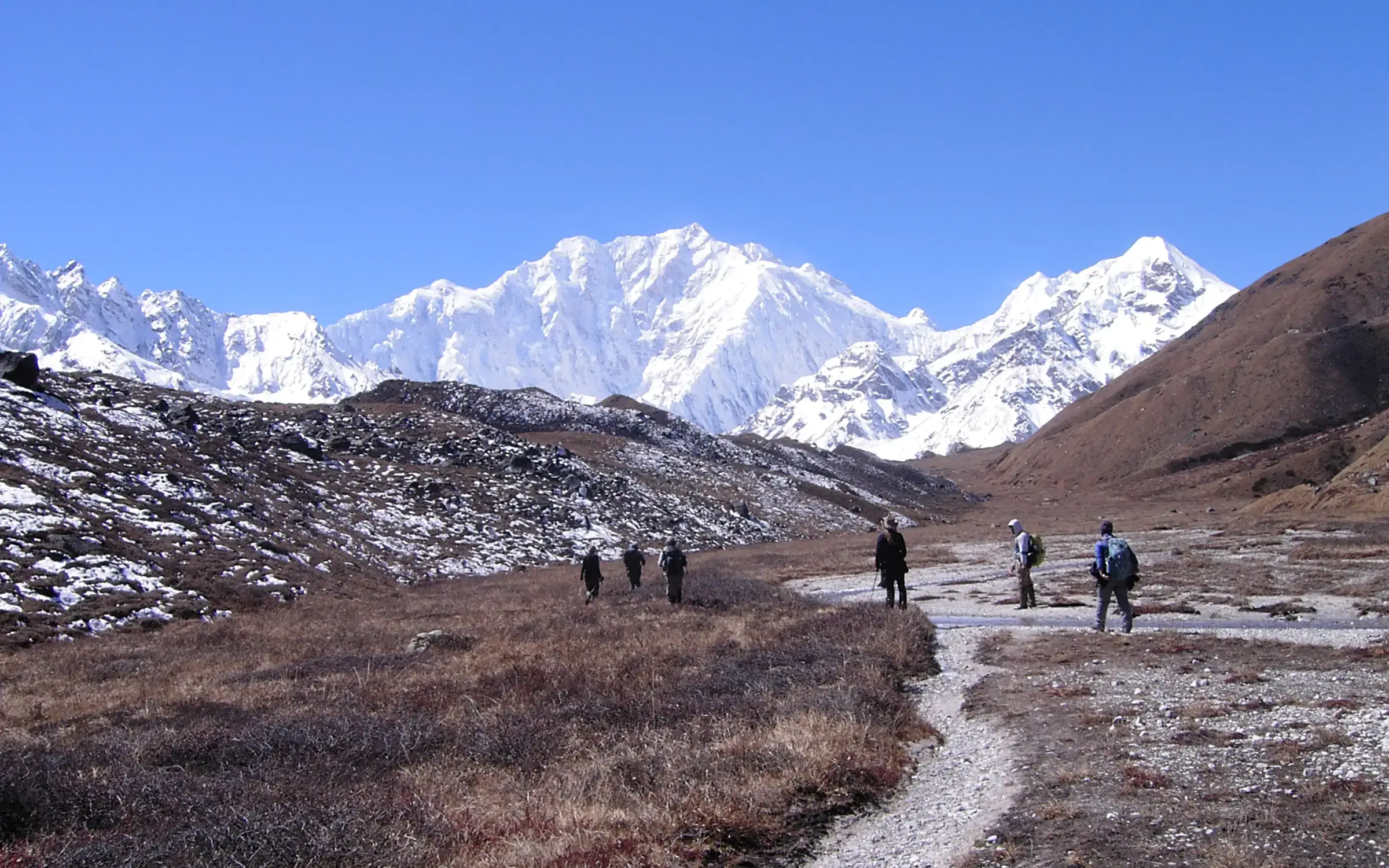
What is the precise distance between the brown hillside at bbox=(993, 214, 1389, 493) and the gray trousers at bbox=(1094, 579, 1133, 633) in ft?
302

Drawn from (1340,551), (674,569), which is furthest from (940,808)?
(1340,551)

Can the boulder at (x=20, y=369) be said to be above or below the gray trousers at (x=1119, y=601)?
above

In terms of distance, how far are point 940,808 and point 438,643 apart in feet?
44.1

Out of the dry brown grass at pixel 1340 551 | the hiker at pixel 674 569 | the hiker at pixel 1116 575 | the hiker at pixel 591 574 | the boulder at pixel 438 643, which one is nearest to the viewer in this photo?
the hiker at pixel 1116 575

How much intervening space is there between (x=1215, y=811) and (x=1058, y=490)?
154 metres

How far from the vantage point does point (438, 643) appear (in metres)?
Result: 19.4

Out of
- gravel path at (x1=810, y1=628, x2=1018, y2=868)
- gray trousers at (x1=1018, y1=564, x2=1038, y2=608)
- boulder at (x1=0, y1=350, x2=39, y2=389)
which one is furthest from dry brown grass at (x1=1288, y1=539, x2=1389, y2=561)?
boulder at (x1=0, y1=350, x2=39, y2=389)

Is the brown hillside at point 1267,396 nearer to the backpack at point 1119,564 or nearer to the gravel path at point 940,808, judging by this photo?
the backpack at point 1119,564

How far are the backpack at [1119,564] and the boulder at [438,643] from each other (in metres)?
13.3

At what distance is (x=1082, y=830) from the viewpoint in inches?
292

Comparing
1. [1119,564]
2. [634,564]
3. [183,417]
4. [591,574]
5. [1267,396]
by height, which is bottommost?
[591,574]

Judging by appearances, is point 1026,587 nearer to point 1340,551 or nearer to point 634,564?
point 634,564

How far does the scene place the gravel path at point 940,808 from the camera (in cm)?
A: 750

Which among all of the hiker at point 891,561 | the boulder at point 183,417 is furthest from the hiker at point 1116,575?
the boulder at point 183,417
